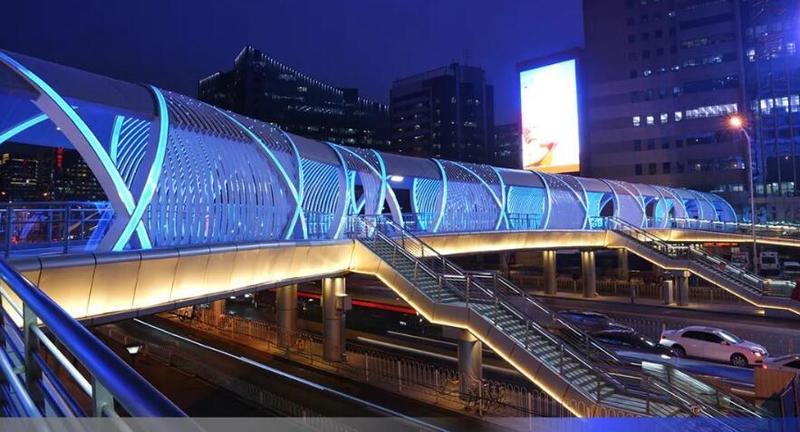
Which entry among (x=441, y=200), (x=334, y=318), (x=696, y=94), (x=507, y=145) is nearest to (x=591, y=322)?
(x=441, y=200)

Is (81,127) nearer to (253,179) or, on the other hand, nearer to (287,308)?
(253,179)

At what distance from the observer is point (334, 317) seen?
20.5 metres

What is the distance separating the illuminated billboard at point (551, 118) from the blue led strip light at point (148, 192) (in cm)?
5619

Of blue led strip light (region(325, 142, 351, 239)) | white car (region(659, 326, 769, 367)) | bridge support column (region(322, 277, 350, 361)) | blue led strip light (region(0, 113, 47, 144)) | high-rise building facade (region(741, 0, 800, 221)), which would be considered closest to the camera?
blue led strip light (region(0, 113, 47, 144))

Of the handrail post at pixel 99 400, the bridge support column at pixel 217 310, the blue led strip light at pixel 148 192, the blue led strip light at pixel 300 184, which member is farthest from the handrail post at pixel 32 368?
the bridge support column at pixel 217 310

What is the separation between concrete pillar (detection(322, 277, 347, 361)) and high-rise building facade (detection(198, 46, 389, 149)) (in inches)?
3585

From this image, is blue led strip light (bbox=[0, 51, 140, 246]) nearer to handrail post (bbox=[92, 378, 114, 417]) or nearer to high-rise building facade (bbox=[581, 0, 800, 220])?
handrail post (bbox=[92, 378, 114, 417])

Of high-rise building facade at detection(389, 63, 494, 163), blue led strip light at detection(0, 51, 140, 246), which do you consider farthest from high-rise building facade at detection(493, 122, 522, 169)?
blue led strip light at detection(0, 51, 140, 246)

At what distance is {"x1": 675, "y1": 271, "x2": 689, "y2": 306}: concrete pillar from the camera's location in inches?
1247

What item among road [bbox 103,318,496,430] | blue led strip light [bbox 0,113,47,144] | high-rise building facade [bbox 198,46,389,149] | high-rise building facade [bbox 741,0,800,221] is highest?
high-rise building facade [bbox 198,46,389,149]

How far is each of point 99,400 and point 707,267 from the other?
34293mm

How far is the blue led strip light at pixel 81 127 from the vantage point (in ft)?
28.2

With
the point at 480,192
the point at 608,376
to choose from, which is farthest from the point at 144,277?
the point at 480,192

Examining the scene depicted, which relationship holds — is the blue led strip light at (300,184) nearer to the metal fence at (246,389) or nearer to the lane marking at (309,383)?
the metal fence at (246,389)
